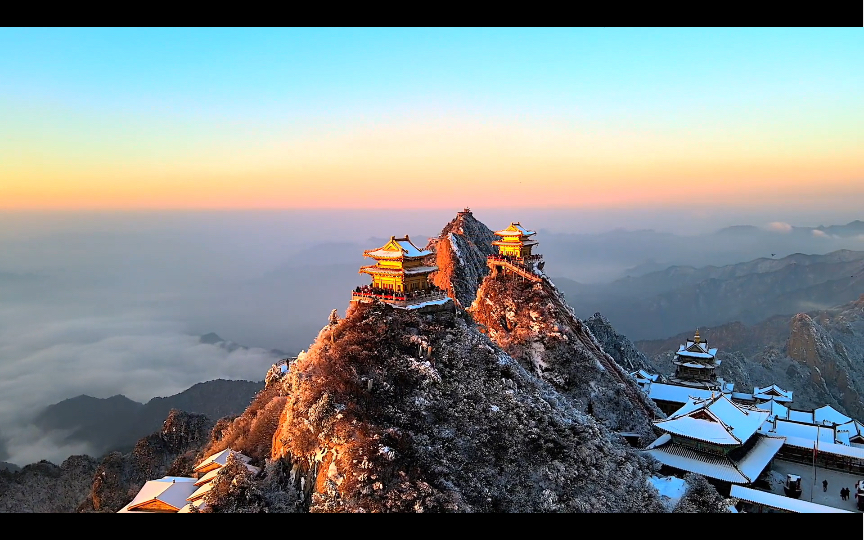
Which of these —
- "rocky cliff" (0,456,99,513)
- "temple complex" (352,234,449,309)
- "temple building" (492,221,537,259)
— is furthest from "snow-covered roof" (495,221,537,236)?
"rocky cliff" (0,456,99,513)

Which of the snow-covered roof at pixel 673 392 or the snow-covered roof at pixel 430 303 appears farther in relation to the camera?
the snow-covered roof at pixel 673 392

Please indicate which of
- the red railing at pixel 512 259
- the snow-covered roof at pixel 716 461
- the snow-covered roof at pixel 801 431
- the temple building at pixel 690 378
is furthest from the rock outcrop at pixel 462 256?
the snow-covered roof at pixel 801 431

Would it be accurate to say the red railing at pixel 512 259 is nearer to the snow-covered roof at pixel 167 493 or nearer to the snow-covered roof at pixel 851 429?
the snow-covered roof at pixel 851 429

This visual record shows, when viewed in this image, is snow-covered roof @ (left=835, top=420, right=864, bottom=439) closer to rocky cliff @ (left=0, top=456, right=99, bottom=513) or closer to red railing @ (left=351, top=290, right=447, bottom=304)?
red railing @ (left=351, top=290, right=447, bottom=304)
